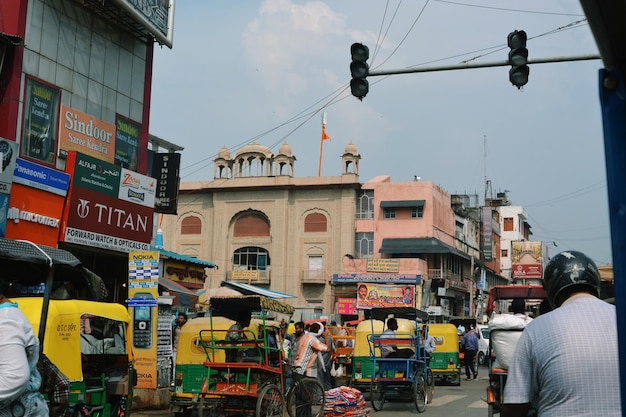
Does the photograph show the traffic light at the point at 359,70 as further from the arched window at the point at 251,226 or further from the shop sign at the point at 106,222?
the arched window at the point at 251,226

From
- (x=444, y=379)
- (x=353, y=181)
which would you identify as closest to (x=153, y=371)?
(x=444, y=379)

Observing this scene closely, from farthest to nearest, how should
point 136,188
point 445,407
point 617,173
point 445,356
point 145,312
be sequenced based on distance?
1. point 445,356
2. point 136,188
3. point 445,407
4. point 145,312
5. point 617,173

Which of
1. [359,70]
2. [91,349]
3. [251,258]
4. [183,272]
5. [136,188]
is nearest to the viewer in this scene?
[91,349]

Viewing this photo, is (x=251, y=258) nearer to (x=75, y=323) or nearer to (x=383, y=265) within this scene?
(x=383, y=265)

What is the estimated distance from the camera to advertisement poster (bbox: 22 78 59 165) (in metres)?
18.3

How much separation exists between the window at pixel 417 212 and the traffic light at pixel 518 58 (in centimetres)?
4527

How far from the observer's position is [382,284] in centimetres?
5384

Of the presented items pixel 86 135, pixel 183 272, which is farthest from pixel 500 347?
pixel 183 272

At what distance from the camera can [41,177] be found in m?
18.1

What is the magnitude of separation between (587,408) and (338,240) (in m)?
54.8

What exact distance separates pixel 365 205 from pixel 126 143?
122 ft

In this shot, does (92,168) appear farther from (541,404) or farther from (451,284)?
(451,284)

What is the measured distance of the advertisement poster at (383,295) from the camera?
52.4m

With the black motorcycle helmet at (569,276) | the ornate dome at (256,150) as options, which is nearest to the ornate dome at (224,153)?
the ornate dome at (256,150)
